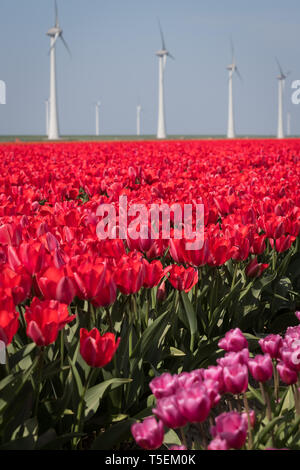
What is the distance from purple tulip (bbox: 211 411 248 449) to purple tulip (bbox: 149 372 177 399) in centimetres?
19

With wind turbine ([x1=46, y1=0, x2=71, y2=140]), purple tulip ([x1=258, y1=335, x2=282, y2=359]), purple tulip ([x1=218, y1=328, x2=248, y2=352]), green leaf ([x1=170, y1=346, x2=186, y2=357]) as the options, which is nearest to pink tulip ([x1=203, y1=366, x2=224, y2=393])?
purple tulip ([x1=218, y1=328, x2=248, y2=352])

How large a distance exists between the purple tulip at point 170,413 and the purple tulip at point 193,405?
1 cm

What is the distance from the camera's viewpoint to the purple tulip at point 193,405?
1.59 meters

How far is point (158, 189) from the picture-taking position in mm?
6008

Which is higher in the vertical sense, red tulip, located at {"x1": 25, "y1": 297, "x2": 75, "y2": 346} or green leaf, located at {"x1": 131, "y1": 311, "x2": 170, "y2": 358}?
red tulip, located at {"x1": 25, "y1": 297, "x2": 75, "y2": 346}

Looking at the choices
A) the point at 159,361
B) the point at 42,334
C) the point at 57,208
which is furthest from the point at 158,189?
the point at 42,334

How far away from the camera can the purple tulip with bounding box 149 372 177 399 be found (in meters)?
1.69

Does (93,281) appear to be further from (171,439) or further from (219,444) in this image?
(219,444)

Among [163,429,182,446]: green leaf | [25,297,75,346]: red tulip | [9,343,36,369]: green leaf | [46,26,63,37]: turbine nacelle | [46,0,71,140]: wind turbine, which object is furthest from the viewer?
[46,26,63,37]: turbine nacelle

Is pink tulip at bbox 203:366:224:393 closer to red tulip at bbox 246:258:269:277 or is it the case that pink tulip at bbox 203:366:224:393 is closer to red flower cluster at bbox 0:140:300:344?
red flower cluster at bbox 0:140:300:344

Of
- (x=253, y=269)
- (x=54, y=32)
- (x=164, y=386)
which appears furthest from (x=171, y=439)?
(x=54, y=32)

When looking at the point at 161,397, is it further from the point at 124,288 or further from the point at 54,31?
the point at 54,31

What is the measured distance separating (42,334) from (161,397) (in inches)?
23.1

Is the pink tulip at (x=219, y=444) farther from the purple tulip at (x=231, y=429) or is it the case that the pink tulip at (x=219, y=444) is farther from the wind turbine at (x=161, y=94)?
the wind turbine at (x=161, y=94)
